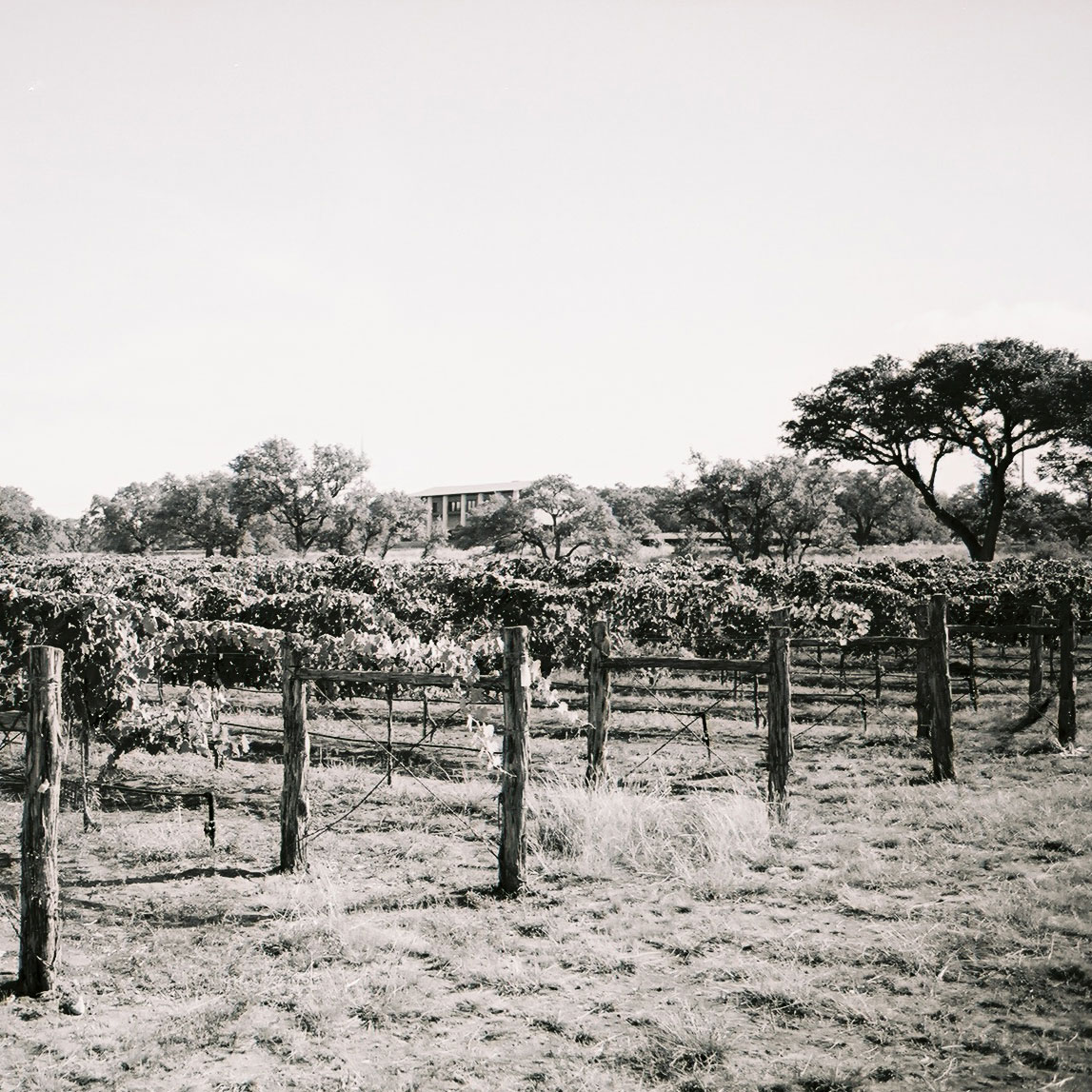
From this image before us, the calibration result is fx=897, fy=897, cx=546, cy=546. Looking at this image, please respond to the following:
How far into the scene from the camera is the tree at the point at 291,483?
6625cm

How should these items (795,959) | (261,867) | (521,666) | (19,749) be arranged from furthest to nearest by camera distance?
(19,749) → (261,867) → (521,666) → (795,959)

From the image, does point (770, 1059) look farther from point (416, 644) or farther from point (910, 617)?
point (910, 617)

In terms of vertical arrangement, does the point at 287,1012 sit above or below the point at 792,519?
below

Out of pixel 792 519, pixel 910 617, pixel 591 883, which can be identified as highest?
pixel 792 519

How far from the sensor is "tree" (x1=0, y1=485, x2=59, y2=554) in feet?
274

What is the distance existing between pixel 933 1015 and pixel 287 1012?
3.30 meters

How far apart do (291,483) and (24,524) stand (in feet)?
125

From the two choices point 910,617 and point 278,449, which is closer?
point 910,617

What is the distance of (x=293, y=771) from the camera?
269 inches

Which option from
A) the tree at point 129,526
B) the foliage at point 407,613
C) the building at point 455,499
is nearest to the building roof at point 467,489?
the building at point 455,499

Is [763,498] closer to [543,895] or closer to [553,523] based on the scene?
[553,523]

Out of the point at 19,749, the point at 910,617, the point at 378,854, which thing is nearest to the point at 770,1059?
the point at 378,854

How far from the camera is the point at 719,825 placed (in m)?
7.46

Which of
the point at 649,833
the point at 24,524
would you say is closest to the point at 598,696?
the point at 649,833
